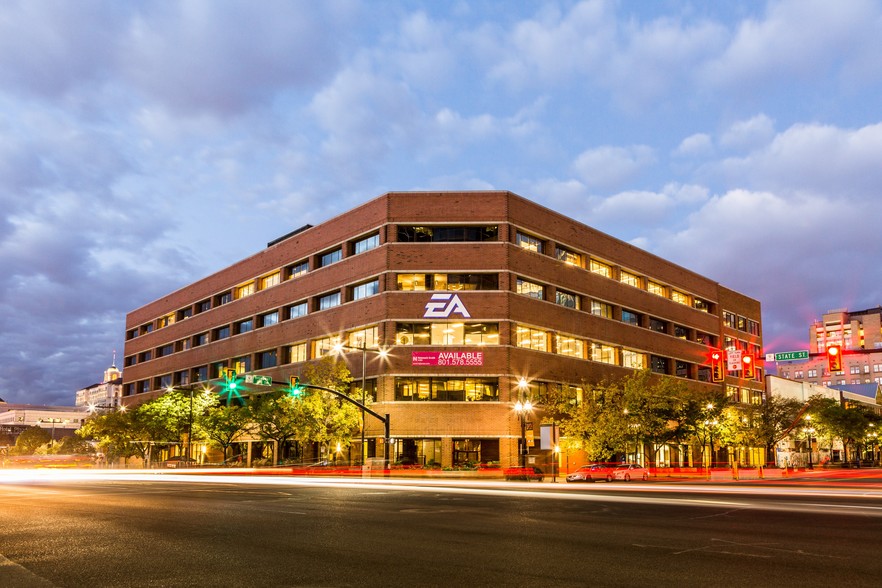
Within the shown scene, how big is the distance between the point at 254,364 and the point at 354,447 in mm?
21268

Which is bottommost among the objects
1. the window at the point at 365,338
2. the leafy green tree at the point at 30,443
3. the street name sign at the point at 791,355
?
the leafy green tree at the point at 30,443

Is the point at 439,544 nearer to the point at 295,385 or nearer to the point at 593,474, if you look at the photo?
the point at 295,385

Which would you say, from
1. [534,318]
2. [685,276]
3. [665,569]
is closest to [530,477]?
[534,318]

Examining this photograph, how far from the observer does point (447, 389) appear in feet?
205

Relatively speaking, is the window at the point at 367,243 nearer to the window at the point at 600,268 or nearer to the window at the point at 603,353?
the window at the point at 600,268

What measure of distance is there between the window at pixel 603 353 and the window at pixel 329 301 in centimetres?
2616

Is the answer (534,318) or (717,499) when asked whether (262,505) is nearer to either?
(717,499)

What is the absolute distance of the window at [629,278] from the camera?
8036 centimetres

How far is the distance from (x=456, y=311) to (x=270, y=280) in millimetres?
29826

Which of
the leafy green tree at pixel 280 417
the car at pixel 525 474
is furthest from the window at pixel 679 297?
the leafy green tree at pixel 280 417

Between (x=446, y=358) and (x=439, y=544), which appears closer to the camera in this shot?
(x=439, y=544)

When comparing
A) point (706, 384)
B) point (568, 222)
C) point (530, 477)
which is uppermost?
point (568, 222)

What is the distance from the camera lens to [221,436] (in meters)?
78.9

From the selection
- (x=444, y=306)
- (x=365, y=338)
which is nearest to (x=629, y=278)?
(x=444, y=306)
